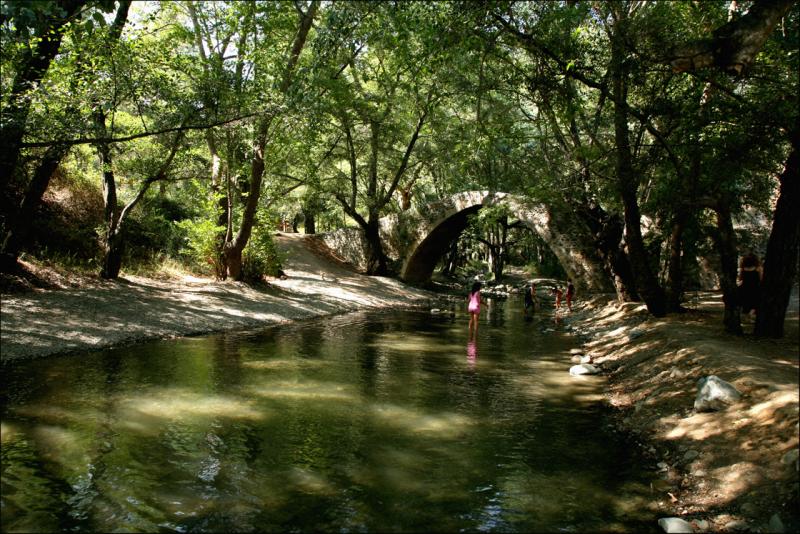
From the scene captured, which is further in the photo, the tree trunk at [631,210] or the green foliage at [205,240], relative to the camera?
the green foliage at [205,240]

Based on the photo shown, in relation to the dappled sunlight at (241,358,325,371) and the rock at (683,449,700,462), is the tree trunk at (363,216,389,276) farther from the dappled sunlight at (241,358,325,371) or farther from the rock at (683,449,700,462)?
the rock at (683,449,700,462)

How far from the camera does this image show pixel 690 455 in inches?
229

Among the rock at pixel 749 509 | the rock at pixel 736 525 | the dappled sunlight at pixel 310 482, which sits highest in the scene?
the rock at pixel 749 509

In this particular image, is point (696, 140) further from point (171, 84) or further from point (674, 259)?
point (171, 84)

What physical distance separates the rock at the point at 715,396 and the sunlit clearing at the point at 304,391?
183 inches

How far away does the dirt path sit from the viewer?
1067 centimetres

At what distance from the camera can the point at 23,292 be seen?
41.1ft

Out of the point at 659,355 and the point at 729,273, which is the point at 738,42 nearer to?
the point at 729,273

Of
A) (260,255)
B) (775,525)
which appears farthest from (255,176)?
(775,525)

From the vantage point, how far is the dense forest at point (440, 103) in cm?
851

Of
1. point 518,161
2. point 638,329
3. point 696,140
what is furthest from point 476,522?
point 518,161

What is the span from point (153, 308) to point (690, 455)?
12.5m

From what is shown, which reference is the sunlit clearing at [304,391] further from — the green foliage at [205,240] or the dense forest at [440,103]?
the green foliage at [205,240]

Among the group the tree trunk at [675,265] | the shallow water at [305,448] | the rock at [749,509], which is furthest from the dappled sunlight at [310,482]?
the tree trunk at [675,265]
